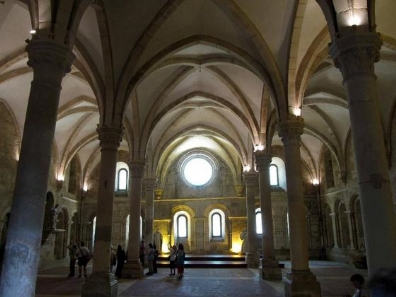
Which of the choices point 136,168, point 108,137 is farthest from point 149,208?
point 108,137

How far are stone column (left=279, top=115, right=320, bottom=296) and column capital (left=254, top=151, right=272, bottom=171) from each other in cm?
465

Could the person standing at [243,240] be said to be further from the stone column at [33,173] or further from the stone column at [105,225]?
the stone column at [33,173]

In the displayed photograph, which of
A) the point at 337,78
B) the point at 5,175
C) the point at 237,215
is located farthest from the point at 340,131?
the point at 5,175

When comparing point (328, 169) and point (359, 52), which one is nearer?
point (359, 52)

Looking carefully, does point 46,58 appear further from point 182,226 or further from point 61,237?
point 182,226

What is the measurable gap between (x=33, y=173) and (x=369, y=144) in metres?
5.17

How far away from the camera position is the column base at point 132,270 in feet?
44.5

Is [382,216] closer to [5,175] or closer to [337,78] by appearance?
[337,78]

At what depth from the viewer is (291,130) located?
33.6 ft

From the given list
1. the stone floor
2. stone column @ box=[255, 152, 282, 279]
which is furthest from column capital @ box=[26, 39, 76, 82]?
stone column @ box=[255, 152, 282, 279]

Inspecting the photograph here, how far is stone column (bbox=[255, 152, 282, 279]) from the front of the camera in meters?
13.5

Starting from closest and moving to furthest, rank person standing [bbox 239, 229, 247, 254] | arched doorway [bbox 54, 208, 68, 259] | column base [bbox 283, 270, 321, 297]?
column base [bbox 283, 270, 321, 297], arched doorway [bbox 54, 208, 68, 259], person standing [bbox 239, 229, 247, 254]

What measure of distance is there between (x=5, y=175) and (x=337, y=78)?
15.2m

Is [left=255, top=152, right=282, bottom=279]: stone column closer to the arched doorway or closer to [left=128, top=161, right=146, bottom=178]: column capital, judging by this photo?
[left=128, top=161, right=146, bottom=178]: column capital
